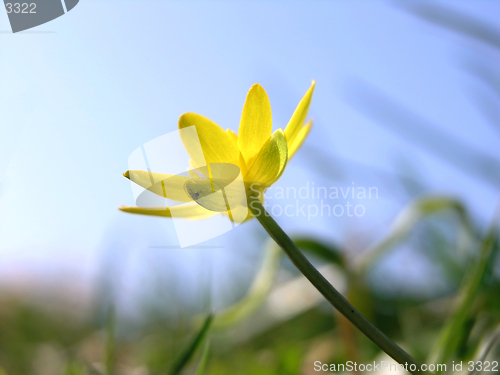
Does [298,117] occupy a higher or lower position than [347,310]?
higher

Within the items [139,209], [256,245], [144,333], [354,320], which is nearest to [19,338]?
[144,333]

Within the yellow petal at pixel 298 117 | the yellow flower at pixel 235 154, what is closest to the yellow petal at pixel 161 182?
the yellow flower at pixel 235 154

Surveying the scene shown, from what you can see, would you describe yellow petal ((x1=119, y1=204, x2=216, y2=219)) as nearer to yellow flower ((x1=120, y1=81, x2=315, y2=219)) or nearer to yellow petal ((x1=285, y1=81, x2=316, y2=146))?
yellow flower ((x1=120, y1=81, x2=315, y2=219))

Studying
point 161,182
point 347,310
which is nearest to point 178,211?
point 161,182

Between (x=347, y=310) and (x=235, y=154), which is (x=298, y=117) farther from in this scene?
(x=347, y=310)

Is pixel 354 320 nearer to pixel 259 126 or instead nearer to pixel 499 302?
pixel 259 126

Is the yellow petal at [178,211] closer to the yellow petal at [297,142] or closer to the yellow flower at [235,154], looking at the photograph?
the yellow flower at [235,154]
